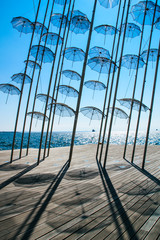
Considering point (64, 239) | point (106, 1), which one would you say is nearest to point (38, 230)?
point (64, 239)

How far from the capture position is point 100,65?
34.1 ft

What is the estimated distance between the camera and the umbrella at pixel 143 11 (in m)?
9.83

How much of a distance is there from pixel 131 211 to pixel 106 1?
11647mm

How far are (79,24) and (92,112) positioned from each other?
6.05 meters

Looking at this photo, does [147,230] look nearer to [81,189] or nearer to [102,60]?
[81,189]

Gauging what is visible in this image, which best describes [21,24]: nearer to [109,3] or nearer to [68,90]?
[68,90]

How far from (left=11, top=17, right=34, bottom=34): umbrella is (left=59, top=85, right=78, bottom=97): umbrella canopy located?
4.52 metres

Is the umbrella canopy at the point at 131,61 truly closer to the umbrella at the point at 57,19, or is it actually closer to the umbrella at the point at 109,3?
the umbrella at the point at 109,3

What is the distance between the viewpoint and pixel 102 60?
30.8ft

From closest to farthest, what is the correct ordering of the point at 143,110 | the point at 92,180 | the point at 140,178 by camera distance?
the point at 92,180, the point at 140,178, the point at 143,110

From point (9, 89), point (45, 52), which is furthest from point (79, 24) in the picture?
point (9, 89)

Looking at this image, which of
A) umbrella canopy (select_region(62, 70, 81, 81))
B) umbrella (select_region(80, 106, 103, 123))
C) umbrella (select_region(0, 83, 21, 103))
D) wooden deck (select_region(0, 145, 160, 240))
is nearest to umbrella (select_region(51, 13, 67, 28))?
umbrella canopy (select_region(62, 70, 81, 81))

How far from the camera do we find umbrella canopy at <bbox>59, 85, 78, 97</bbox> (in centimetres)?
1001

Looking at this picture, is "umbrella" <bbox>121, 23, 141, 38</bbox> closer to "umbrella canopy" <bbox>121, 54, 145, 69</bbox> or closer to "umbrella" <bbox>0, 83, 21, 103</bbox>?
"umbrella canopy" <bbox>121, 54, 145, 69</bbox>
